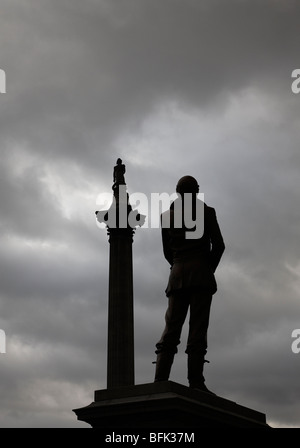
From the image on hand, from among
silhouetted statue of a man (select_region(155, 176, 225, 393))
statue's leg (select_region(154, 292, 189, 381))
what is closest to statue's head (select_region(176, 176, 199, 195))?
silhouetted statue of a man (select_region(155, 176, 225, 393))

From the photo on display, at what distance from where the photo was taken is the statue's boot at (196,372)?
40.3ft

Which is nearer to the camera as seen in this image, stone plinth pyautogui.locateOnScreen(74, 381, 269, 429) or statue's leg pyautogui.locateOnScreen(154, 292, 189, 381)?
stone plinth pyautogui.locateOnScreen(74, 381, 269, 429)

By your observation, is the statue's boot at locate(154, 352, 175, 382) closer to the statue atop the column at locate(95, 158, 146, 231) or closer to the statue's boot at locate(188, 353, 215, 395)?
the statue's boot at locate(188, 353, 215, 395)

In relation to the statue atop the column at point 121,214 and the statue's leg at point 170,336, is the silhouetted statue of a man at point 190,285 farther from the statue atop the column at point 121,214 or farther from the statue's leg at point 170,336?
the statue atop the column at point 121,214

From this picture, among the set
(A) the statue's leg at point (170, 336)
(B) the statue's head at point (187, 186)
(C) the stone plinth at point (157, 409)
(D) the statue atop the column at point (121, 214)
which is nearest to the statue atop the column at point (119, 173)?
(D) the statue atop the column at point (121, 214)

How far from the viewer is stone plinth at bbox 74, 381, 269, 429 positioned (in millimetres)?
10922

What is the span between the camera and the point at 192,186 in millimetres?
13094

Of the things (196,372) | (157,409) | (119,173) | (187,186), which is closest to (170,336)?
(196,372)

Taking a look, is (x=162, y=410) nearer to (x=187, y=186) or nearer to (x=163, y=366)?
(x=163, y=366)

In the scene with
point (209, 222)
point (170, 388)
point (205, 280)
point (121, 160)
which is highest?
point (121, 160)

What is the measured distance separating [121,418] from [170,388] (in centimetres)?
101

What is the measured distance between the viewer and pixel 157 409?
35.8 feet
